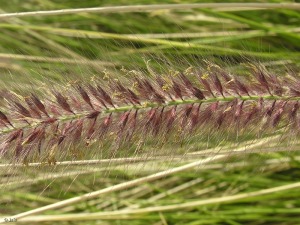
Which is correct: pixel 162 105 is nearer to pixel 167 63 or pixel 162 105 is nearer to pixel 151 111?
pixel 151 111

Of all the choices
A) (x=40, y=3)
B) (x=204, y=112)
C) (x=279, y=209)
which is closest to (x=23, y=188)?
(x=40, y=3)

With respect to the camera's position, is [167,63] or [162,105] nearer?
[162,105]

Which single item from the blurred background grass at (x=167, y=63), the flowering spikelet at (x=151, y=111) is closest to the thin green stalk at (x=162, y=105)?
the flowering spikelet at (x=151, y=111)

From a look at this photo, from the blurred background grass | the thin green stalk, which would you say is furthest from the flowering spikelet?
the blurred background grass

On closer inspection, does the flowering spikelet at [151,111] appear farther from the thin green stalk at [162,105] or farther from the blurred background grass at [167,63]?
the blurred background grass at [167,63]

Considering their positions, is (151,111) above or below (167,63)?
above

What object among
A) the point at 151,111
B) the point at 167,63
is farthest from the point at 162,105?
the point at 167,63

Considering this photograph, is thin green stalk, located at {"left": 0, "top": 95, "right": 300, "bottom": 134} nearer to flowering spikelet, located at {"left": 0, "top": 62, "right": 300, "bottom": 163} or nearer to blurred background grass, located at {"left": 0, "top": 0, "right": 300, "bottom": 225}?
flowering spikelet, located at {"left": 0, "top": 62, "right": 300, "bottom": 163}
